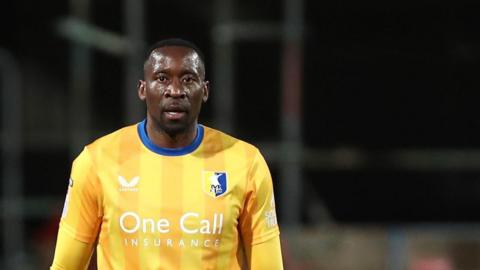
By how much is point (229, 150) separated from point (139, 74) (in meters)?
4.09

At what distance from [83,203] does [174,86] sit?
18.3 inches

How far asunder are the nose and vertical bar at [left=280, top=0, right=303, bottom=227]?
4.27 meters

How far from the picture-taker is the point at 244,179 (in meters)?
3.51

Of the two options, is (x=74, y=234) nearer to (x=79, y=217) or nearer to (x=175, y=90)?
(x=79, y=217)

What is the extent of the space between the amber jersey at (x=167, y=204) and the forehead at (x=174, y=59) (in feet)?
0.89

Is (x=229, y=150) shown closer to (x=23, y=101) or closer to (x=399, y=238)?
(x=399, y=238)

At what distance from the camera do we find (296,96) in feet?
25.1

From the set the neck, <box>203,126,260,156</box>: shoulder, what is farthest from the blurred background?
the neck

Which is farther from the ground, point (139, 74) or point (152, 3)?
point (152, 3)

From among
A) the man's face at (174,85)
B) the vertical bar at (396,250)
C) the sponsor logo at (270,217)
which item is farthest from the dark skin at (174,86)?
the vertical bar at (396,250)

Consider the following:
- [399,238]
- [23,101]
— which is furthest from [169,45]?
[23,101]

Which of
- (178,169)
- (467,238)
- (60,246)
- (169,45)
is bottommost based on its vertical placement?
(467,238)

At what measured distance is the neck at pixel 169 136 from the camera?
137 inches

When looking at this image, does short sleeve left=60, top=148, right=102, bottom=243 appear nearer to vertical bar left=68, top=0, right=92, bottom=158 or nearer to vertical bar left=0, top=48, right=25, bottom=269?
vertical bar left=68, top=0, right=92, bottom=158
